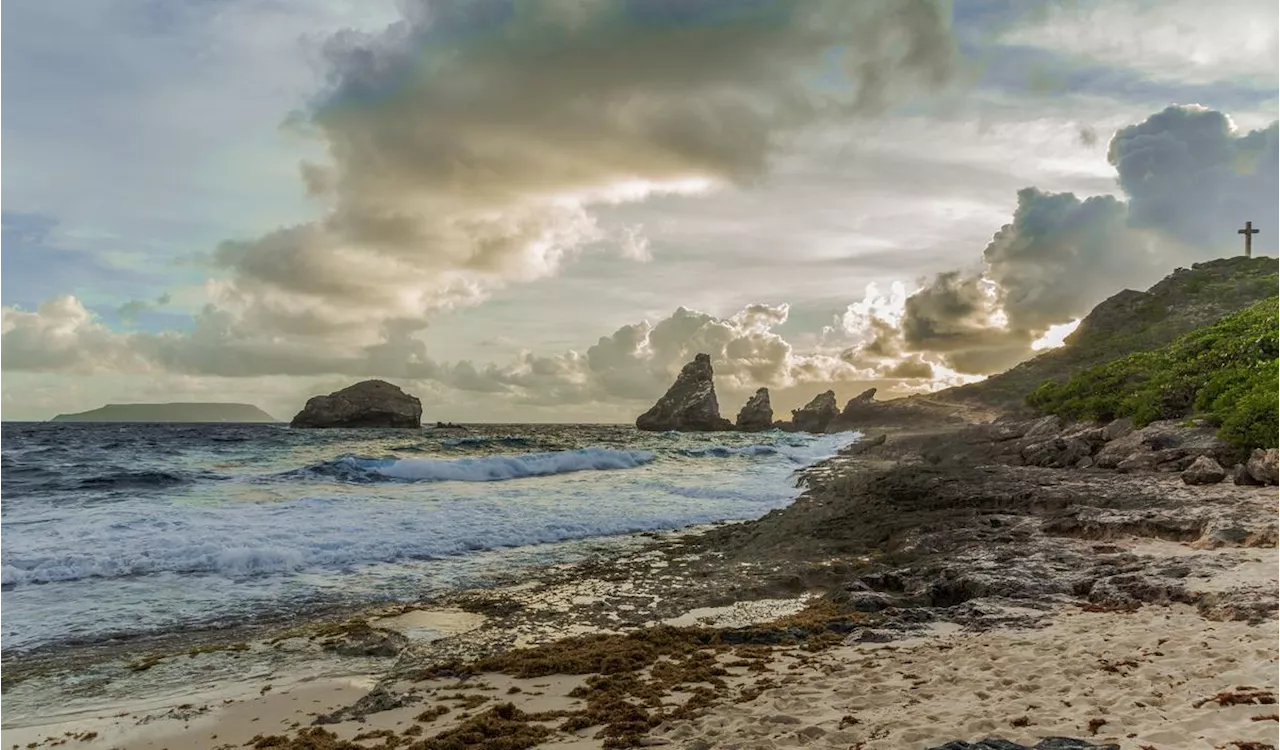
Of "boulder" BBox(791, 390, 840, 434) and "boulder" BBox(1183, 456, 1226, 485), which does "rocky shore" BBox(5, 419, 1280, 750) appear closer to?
"boulder" BBox(1183, 456, 1226, 485)

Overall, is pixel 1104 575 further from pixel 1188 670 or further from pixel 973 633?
pixel 1188 670

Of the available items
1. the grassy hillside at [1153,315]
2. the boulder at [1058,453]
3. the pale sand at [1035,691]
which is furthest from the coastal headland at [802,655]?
the grassy hillside at [1153,315]

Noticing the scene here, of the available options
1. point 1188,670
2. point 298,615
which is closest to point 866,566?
point 1188,670

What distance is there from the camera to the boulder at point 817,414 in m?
114

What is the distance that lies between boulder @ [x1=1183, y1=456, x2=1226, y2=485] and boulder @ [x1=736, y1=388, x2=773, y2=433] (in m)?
103

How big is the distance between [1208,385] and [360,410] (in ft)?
332

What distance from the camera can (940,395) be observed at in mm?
105875

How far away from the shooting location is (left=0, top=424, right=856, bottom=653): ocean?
13000 mm

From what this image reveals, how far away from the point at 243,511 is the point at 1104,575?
2293 cm

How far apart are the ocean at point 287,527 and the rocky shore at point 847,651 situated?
2.33m

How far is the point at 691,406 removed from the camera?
122 m

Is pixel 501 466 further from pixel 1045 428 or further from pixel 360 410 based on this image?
pixel 360 410

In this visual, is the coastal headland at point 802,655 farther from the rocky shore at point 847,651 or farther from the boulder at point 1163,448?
the boulder at point 1163,448

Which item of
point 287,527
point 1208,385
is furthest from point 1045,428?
point 287,527
